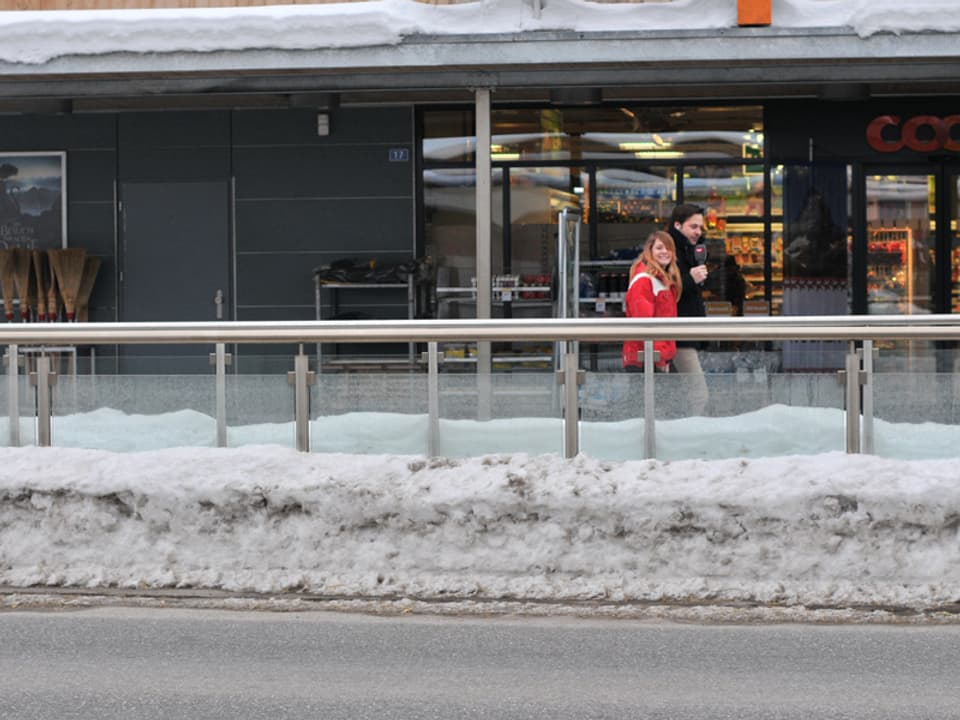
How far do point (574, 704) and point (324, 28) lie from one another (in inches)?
332

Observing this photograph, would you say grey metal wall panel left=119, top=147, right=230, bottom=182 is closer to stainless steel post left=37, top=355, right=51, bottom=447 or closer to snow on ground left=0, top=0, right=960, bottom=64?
snow on ground left=0, top=0, right=960, bottom=64

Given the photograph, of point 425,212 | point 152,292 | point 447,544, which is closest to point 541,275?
point 425,212

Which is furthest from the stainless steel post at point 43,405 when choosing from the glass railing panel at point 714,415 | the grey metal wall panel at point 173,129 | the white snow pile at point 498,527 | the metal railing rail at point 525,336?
the grey metal wall panel at point 173,129

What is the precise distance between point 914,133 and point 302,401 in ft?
30.6

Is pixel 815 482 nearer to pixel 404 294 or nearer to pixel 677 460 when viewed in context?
pixel 677 460

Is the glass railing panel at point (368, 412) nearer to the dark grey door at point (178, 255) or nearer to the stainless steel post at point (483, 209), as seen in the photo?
the stainless steel post at point (483, 209)

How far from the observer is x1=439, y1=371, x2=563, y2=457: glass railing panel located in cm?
895

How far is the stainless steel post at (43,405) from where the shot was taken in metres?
9.34

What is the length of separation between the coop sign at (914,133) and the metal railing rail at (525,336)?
768 centimetres

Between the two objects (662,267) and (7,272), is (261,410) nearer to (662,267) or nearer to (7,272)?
(662,267)

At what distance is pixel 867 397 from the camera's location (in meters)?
8.76

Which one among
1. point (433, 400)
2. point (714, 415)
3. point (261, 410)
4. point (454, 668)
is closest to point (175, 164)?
point (261, 410)

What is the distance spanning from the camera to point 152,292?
55.8ft

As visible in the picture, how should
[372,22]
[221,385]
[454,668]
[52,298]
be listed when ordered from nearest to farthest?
[454,668] < [221,385] < [372,22] < [52,298]
